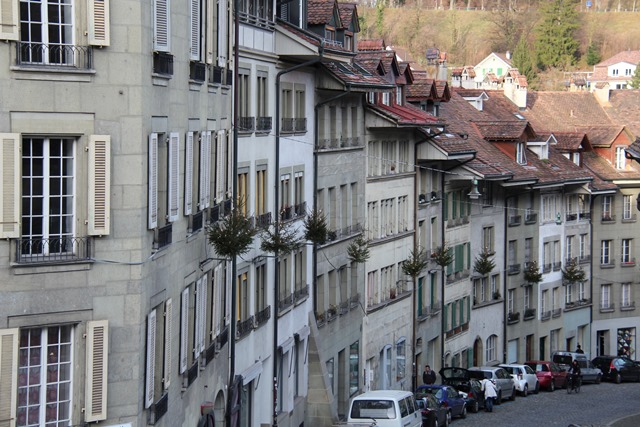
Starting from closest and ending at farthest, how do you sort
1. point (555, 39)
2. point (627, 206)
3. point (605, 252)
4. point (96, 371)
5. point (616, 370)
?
point (96, 371) < point (616, 370) < point (605, 252) < point (627, 206) < point (555, 39)

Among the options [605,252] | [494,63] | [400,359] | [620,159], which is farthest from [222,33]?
[494,63]

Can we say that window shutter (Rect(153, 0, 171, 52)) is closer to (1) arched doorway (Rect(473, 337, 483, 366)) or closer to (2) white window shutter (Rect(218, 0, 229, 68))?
(2) white window shutter (Rect(218, 0, 229, 68))

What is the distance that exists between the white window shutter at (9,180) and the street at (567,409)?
96.0ft

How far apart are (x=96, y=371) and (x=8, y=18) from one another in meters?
4.97

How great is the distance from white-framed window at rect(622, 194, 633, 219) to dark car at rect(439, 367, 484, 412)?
26.2 metres

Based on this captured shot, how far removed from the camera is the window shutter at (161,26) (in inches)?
860

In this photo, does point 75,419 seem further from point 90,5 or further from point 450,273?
point 450,273

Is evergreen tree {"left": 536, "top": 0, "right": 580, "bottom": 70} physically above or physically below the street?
above

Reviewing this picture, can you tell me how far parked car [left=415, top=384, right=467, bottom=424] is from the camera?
48250mm

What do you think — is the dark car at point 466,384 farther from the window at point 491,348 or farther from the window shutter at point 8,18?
the window shutter at point 8,18

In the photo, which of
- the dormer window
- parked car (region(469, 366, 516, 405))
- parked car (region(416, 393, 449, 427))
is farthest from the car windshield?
the dormer window

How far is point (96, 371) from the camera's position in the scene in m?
20.7

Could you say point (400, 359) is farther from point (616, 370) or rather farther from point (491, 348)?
point (616, 370)

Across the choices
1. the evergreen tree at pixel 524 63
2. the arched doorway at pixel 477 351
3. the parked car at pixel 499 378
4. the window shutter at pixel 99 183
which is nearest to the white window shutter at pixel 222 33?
the window shutter at pixel 99 183
